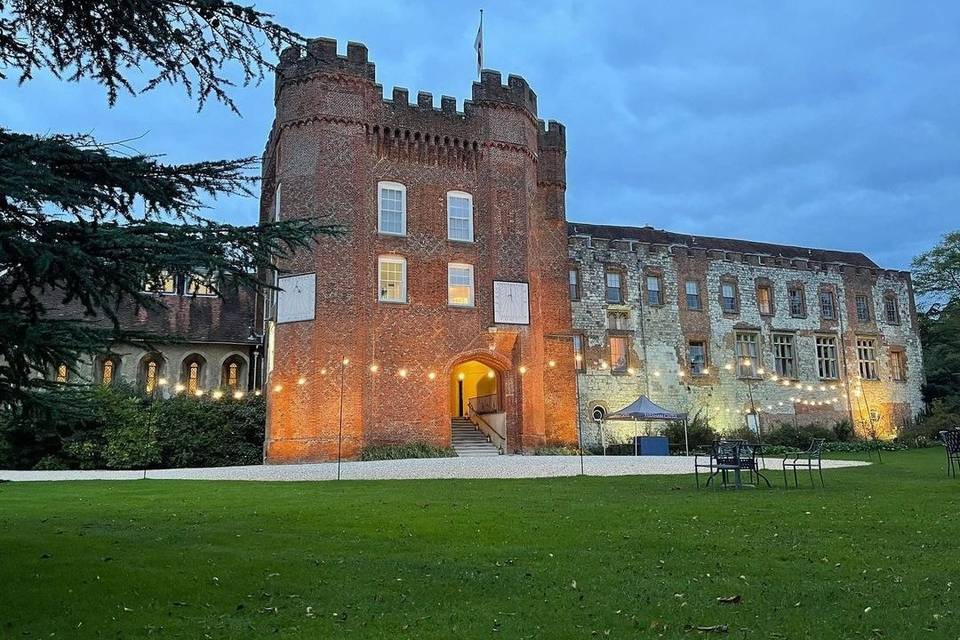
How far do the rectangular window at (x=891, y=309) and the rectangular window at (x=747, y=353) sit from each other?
882cm

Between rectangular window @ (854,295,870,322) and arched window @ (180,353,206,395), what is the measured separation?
32.2m

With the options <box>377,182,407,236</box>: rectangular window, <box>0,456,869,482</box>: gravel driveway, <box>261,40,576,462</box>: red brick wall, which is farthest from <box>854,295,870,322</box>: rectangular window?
<box>377,182,407,236</box>: rectangular window

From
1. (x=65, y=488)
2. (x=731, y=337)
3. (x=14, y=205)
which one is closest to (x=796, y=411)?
(x=731, y=337)

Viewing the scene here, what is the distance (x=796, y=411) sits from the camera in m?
36.2

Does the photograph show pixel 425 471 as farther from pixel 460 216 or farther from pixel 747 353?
pixel 747 353

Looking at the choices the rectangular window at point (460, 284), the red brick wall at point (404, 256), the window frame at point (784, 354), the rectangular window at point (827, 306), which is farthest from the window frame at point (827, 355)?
the rectangular window at point (460, 284)

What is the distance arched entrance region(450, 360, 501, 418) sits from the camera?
1148 inches

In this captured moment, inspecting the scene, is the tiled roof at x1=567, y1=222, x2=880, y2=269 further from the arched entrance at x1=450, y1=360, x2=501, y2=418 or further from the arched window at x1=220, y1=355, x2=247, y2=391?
the arched window at x1=220, y1=355, x2=247, y2=391

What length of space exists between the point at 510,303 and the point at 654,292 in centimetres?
1048

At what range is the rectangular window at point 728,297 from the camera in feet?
119

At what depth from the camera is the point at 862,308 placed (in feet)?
129

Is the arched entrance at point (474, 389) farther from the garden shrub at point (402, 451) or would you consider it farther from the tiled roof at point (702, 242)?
the tiled roof at point (702, 242)

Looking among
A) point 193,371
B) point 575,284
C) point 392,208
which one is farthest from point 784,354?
point 193,371

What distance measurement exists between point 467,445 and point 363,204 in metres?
9.48
